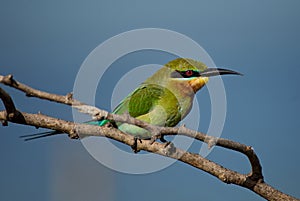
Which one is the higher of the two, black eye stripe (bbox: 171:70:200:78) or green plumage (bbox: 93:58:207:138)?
black eye stripe (bbox: 171:70:200:78)

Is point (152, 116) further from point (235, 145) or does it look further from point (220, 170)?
point (235, 145)

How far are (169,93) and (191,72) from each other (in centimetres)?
15

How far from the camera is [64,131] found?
5.70 ft

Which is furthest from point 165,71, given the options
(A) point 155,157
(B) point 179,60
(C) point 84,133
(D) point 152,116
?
(C) point 84,133

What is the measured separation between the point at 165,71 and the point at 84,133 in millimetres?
869

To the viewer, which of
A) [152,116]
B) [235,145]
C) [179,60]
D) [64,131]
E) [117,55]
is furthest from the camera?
[179,60]

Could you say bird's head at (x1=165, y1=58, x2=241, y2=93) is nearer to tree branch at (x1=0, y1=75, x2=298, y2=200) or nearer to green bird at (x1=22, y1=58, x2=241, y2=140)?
green bird at (x1=22, y1=58, x2=241, y2=140)

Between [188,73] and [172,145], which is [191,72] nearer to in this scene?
[188,73]

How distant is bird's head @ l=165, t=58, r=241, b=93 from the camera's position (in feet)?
7.79

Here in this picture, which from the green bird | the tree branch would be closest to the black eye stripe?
the green bird

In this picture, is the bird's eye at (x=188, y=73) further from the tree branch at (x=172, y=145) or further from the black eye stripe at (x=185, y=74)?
the tree branch at (x=172, y=145)

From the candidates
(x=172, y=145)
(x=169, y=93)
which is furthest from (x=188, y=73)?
(x=172, y=145)

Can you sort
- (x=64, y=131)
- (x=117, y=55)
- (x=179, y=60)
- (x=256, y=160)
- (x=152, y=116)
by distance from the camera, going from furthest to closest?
(x=179, y=60)
(x=152, y=116)
(x=117, y=55)
(x=64, y=131)
(x=256, y=160)

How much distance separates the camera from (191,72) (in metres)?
2.43
